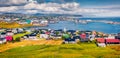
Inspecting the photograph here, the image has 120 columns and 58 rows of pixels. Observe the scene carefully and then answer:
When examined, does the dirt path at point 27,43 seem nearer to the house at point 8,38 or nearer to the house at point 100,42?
the house at point 8,38

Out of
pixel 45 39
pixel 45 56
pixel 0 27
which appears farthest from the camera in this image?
pixel 0 27

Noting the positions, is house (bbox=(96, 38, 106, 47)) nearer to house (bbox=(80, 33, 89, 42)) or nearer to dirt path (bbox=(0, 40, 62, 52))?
house (bbox=(80, 33, 89, 42))

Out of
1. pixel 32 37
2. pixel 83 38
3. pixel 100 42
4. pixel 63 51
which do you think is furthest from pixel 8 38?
pixel 100 42

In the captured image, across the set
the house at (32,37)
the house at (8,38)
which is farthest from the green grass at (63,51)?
the house at (8,38)

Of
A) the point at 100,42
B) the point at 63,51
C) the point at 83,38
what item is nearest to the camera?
the point at 63,51

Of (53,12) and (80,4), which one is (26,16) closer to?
(53,12)

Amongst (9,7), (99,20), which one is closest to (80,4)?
(99,20)

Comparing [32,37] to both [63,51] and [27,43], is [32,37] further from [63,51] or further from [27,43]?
[63,51]

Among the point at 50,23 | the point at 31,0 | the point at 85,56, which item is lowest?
the point at 85,56
